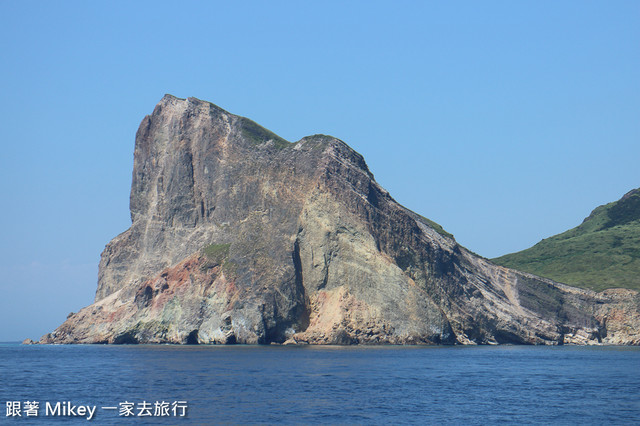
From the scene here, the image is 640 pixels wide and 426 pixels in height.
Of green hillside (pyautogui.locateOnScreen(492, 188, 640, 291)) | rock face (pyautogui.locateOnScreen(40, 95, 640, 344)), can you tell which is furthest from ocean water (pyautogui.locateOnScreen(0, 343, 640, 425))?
green hillside (pyautogui.locateOnScreen(492, 188, 640, 291))

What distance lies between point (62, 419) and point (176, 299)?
2734 inches

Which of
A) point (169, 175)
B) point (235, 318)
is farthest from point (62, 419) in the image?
point (169, 175)

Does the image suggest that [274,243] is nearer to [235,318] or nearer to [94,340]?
[235,318]

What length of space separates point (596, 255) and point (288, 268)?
7560 cm

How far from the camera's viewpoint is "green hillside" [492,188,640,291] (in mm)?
133125

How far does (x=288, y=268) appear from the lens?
4117 inches

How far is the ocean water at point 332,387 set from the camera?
4012 centimetres

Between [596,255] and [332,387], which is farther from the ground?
[596,255]

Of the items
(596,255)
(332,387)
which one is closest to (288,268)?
(332,387)

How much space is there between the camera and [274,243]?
108312 millimetres

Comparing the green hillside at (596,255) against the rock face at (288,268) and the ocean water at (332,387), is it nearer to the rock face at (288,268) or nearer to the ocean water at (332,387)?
the rock face at (288,268)

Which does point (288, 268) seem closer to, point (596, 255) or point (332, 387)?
point (332, 387)

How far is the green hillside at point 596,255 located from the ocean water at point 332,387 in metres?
53.7

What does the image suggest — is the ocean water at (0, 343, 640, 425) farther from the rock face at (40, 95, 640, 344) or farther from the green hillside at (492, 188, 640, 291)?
the green hillside at (492, 188, 640, 291)
